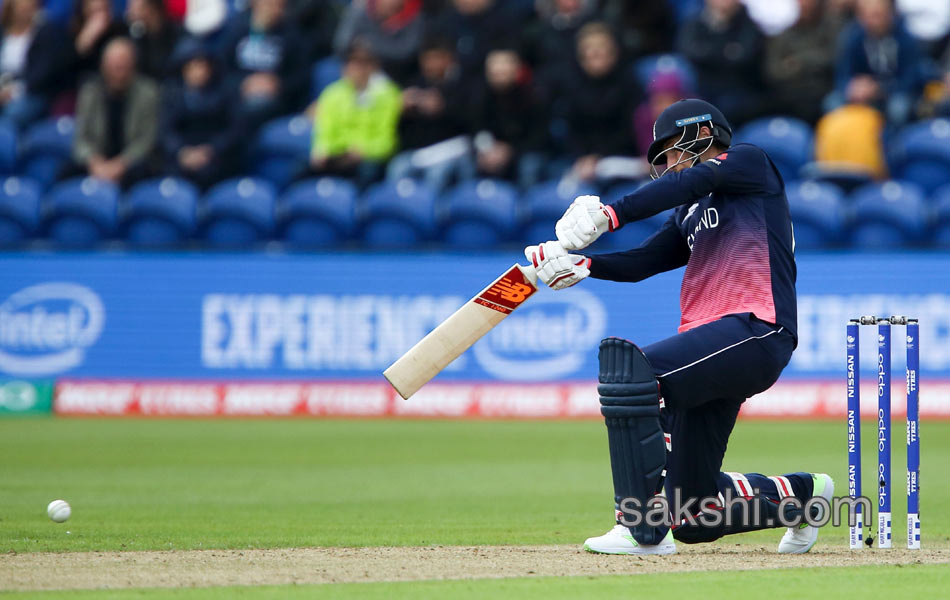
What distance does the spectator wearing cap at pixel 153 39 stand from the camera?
51.0 feet

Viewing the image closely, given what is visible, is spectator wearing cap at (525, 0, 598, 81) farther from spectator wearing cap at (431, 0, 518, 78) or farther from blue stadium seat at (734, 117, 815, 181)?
blue stadium seat at (734, 117, 815, 181)

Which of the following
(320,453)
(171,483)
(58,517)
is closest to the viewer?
(58,517)

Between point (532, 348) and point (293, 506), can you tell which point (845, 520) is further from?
point (532, 348)

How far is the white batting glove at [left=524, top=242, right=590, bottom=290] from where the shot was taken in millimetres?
4961

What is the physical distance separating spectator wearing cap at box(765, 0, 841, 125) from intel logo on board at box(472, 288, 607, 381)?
3223 millimetres

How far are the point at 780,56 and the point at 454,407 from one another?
4.92 metres

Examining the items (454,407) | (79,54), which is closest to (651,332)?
(454,407)

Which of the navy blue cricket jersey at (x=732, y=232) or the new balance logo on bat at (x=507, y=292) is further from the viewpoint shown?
the new balance logo on bat at (x=507, y=292)

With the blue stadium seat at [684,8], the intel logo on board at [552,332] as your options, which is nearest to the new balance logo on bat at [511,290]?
the intel logo on board at [552,332]

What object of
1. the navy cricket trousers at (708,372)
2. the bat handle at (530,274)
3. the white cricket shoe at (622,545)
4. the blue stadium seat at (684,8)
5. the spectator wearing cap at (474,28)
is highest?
the blue stadium seat at (684,8)

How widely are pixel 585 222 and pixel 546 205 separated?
8.49 meters

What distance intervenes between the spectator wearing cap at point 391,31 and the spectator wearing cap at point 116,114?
2256mm

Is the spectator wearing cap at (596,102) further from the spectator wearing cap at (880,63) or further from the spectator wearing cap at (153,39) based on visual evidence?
the spectator wearing cap at (153,39)

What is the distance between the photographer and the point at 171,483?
8469 millimetres
